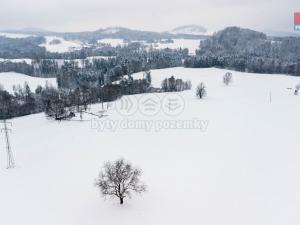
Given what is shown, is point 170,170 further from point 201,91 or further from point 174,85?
point 174,85

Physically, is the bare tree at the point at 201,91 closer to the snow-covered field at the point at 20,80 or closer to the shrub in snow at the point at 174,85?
the shrub in snow at the point at 174,85

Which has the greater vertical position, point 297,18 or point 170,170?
point 297,18

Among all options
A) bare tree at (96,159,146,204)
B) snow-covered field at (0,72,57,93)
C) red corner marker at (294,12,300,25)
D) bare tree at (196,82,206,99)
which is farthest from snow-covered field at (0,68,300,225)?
snow-covered field at (0,72,57,93)

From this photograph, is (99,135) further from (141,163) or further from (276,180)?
(276,180)

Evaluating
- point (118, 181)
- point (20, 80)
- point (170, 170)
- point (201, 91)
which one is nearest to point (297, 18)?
point (201, 91)

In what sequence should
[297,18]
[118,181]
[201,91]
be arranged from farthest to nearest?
[297,18] < [201,91] < [118,181]

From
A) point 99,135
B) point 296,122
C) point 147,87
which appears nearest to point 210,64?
point 147,87
